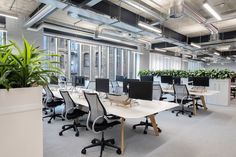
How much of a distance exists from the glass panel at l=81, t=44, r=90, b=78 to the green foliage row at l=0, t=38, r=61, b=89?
22.1 feet

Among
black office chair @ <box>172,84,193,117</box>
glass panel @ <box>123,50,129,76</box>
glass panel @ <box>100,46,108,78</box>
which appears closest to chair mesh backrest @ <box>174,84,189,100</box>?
black office chair @ <box>172,84,193,117</box>

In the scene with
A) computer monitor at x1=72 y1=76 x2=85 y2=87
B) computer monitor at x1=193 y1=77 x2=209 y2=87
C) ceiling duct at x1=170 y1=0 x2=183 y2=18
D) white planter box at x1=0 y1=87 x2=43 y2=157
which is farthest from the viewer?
computer monitor at x1=193 y1=77 x2=209 y2=87

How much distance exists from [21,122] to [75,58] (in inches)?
266

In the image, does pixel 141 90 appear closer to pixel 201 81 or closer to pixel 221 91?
pixel 201 81

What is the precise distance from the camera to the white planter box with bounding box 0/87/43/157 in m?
1.42

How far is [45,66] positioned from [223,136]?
3.82 metres

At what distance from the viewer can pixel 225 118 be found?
4.86 m

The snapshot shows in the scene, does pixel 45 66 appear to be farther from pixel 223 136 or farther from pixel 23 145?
pixel 223 136


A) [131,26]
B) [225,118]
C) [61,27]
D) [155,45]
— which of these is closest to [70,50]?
[61,27]

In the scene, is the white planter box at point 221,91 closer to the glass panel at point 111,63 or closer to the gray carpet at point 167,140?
the gray carpet at point 167,140

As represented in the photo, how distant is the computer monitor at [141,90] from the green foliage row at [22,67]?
177 centimetres

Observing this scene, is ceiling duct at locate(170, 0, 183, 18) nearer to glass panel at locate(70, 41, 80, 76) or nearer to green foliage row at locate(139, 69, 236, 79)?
green foliage row at locate(139, 69, 236, 79)

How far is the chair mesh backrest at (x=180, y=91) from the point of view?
16.1ft

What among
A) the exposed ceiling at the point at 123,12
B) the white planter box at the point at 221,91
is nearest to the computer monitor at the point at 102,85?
the exposed ceiling at the point at 123,12
